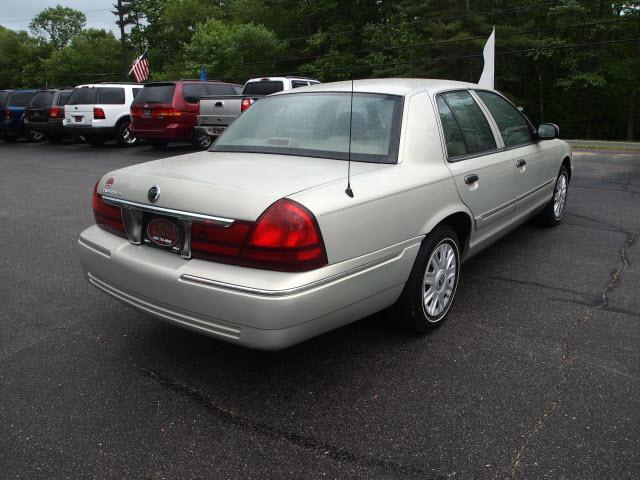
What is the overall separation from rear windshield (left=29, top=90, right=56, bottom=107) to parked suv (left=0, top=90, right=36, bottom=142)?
4.64 ft

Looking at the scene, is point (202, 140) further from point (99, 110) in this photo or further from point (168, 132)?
point (99, 110)

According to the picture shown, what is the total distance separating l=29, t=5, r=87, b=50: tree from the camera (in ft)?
328

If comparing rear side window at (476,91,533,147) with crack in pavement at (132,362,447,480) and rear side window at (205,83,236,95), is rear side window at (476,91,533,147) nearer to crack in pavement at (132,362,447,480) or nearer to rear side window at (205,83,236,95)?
crack in pavement at (132,362,447,480)

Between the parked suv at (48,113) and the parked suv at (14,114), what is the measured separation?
1.00 metres

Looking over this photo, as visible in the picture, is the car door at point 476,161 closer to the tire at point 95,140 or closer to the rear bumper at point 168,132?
the rear bumper at point 168,132

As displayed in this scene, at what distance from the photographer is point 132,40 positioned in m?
72.2

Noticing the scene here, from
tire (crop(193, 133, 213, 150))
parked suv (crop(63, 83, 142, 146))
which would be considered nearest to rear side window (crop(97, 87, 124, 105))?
parked suv (crop(63, 83, 142, 146))

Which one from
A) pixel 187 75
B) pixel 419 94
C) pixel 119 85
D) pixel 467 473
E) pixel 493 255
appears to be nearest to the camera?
pixel 467 473

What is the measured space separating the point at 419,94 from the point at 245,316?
1945 mm

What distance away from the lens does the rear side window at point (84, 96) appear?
1619cm

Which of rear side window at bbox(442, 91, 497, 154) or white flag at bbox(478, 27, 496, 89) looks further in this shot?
white flag at bbox(478, 27, 496, 89)

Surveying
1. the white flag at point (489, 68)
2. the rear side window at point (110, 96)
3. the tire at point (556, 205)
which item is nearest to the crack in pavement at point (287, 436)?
the tire at point (556, 205)

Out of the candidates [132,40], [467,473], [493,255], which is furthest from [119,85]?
[132,40]

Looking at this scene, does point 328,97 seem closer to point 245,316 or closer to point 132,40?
point 245,316
